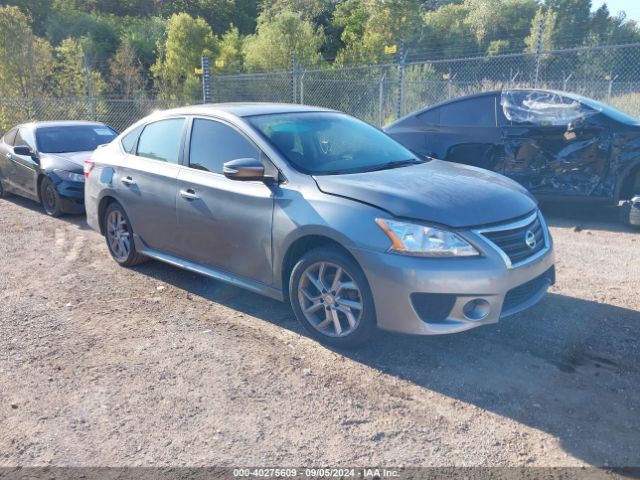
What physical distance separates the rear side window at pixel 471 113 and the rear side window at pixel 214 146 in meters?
4.22

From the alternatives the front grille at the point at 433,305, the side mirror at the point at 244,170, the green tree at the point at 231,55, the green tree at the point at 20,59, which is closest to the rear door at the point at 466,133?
the side mirror at the point at 244,170

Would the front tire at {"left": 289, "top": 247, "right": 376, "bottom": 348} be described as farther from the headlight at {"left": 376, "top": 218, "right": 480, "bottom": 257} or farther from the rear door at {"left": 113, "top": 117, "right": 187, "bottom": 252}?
the rear door at {"left": 113, "top": 117, "right": 187, "bottom": 252}

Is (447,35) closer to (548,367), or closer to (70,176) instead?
(70,176)

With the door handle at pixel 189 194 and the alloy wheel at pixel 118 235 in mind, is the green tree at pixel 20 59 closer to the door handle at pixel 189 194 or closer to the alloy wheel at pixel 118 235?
the alloy wheel at pixel 118 235

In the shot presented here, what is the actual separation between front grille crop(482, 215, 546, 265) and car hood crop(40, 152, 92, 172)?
6648 millimetres

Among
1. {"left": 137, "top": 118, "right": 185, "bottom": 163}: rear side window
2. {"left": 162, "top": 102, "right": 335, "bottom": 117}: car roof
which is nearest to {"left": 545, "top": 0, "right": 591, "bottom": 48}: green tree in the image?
{"left": 162, "top": 102, "right": 335, "bottom": 117}: car roof

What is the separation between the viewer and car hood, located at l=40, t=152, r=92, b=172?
8.32 metres

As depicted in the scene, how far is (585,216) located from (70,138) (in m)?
7.82

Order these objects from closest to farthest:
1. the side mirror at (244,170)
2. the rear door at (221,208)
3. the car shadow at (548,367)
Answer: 1. the car shadow at (548,367)
2. the side mirror at (244,170)
3. the rear door at (221,208)

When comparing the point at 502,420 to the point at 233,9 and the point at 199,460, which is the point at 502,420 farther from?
the point at 233,9

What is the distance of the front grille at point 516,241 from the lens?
359 cm

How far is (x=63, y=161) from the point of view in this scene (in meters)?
8.43

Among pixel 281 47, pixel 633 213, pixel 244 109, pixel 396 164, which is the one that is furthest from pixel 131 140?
pixel 281 47

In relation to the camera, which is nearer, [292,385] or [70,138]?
[292,385]
